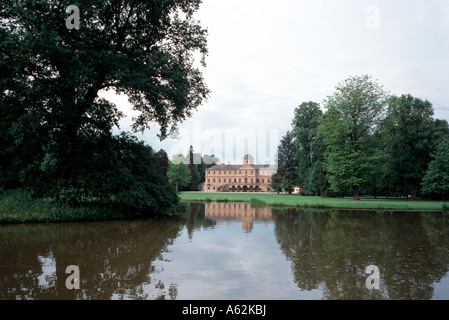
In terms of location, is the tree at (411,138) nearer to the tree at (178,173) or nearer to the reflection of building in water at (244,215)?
the reflection of building in water at (244,215)

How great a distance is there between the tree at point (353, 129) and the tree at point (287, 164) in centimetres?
2135

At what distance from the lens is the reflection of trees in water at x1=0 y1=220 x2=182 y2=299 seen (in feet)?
17.3

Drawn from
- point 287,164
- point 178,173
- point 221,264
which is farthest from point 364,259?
point 178,173

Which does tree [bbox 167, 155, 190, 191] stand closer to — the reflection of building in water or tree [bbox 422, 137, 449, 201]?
the reflection of building in water

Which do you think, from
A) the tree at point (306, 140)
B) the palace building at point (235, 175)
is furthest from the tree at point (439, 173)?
the palace building at point (235, 175)

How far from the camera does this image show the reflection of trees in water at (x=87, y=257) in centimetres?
526

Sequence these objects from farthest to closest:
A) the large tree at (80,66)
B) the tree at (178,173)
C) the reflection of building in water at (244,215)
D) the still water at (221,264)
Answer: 1. the tree at (178,173)
2. the reflection of building in water at (244,215)
3. the large tree at (80,66)
4. the still water at (221,264)

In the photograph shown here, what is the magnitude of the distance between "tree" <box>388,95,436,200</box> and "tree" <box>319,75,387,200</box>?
15.7ft

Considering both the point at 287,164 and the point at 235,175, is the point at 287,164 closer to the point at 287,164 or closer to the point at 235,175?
the point at 287,164

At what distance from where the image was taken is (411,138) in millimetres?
36156

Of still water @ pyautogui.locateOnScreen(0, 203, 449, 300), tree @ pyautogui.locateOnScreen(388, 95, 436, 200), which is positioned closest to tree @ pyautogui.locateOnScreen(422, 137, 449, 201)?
tree @ pyautogui.locateOnScreen(388, 95, 436, 200)
